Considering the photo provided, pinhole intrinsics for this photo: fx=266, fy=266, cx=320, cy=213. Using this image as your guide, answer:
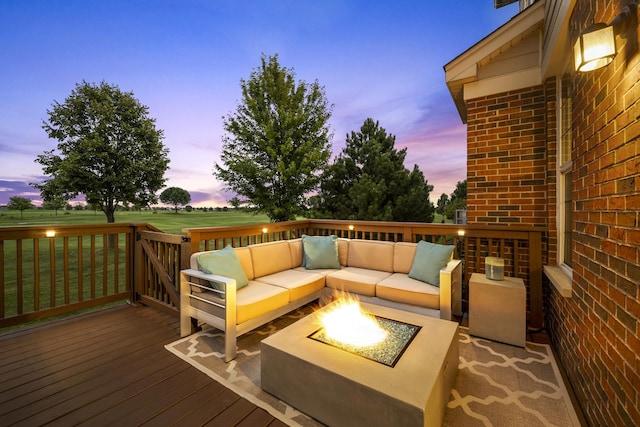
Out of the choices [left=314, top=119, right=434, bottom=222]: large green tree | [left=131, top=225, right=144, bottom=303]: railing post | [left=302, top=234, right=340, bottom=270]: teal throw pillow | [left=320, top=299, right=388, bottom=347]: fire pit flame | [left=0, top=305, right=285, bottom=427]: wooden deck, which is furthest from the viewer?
[left=314, top=119, right=434, bottom=222]: large green tree

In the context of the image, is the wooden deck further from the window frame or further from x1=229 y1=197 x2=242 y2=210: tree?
x1=229 y1=197 x2=242 y2=210: tree

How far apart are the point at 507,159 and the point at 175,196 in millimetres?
8707

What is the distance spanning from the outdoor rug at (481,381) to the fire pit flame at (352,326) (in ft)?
1.79

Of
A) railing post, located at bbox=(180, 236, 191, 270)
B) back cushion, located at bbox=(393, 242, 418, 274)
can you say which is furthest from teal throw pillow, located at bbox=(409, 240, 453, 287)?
railing post, located at bbox=(180, 236, 191, 270)

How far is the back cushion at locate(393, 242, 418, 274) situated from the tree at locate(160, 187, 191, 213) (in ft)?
23.0

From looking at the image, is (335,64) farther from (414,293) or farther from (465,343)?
(465,343)

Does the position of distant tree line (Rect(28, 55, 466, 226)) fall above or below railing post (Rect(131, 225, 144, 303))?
above

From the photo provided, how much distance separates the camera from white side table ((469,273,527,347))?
2.56 meters

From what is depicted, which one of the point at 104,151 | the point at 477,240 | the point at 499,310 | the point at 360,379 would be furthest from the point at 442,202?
the point at 104,151

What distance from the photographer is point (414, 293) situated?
2814 millimetres

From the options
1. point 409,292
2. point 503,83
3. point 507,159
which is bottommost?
point 409,292

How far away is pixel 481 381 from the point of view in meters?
2.06

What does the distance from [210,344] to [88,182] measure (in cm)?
751

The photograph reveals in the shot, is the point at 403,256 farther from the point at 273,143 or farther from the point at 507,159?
the point at 273,143
